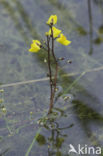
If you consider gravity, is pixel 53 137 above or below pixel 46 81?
below

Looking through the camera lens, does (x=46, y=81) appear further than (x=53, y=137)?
Yes

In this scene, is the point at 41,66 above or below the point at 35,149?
above

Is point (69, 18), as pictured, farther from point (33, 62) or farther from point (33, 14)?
point (33, 62)

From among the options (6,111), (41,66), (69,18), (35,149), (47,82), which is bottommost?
(35,149)

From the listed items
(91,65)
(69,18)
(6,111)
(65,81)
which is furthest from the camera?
(69,18)

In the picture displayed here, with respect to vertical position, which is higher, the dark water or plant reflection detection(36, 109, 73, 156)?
the dark water

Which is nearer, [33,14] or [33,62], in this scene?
[33,62]

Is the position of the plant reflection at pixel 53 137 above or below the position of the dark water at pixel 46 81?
below

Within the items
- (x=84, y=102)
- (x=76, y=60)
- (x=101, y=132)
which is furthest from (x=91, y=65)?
(x=101, y=132)
